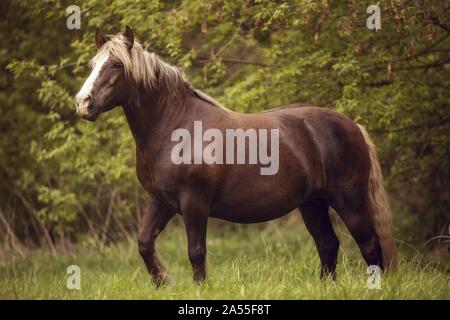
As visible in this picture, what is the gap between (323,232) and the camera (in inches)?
257

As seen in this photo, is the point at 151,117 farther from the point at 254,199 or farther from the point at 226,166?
the point at 254,199

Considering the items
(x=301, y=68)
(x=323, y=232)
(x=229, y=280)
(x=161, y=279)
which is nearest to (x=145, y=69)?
(x=161, y=279)

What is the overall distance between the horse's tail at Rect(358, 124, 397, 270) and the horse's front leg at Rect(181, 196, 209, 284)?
175 centimetres

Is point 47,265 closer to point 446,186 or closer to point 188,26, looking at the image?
point 188,26

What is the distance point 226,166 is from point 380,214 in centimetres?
167

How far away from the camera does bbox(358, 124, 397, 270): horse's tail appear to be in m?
6.32

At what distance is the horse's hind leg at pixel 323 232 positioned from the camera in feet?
21.4

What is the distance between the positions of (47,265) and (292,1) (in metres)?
4.89

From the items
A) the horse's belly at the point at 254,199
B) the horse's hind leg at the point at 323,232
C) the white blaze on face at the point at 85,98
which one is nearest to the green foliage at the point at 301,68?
the horse's hind leg at the point at 323,232

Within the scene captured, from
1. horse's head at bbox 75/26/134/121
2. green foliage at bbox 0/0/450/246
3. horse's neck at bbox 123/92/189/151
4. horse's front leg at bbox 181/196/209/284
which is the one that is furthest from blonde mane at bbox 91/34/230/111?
green foliage at bbox 0/0/450/246

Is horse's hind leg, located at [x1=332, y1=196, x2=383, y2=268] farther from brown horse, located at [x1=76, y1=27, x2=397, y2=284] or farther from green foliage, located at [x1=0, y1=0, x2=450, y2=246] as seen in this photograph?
green foliage, located at [x1=0, y1=0, x2=450, y2=246]

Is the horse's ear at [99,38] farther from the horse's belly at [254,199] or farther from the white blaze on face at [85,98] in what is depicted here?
the horse's belly at [254,199]

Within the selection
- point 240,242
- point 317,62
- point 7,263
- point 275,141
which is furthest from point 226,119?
point 240,242

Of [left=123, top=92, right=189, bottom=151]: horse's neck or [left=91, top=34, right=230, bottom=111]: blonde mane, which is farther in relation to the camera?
[left=123, top=92, right=189, bottom=151]: horse's neck
